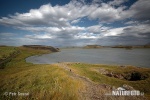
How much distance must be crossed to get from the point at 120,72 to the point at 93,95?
2894 centimetres

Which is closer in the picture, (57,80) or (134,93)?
(134,93)

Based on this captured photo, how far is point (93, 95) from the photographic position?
84.9 feet

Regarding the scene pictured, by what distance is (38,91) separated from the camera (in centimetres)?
2966

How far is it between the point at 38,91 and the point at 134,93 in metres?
23.6

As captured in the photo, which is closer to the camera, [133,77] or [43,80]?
[43,80]

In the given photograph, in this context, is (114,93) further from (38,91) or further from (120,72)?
(120,72)

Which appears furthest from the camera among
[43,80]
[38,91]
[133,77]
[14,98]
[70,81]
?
[133,77]

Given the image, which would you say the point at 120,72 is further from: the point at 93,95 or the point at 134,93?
the point at 93,95

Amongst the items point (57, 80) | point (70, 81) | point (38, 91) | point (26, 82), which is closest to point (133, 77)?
point (70, 81)

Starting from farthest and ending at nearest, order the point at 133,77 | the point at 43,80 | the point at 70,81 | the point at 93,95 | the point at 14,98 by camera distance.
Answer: the point at 133,77
the point at 43,80
the point at 70,81
the point at 14,98
the point at 93,95

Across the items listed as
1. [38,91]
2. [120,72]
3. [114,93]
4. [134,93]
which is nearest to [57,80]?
[38,91]

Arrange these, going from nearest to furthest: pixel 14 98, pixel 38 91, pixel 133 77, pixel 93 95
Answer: pixel 93 95 → pixel 14 98 → pixel 38 91 → pixel 133 77

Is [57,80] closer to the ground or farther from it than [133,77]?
farther from it

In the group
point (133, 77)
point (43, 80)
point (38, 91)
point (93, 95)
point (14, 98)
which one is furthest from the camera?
point (133, 77)
